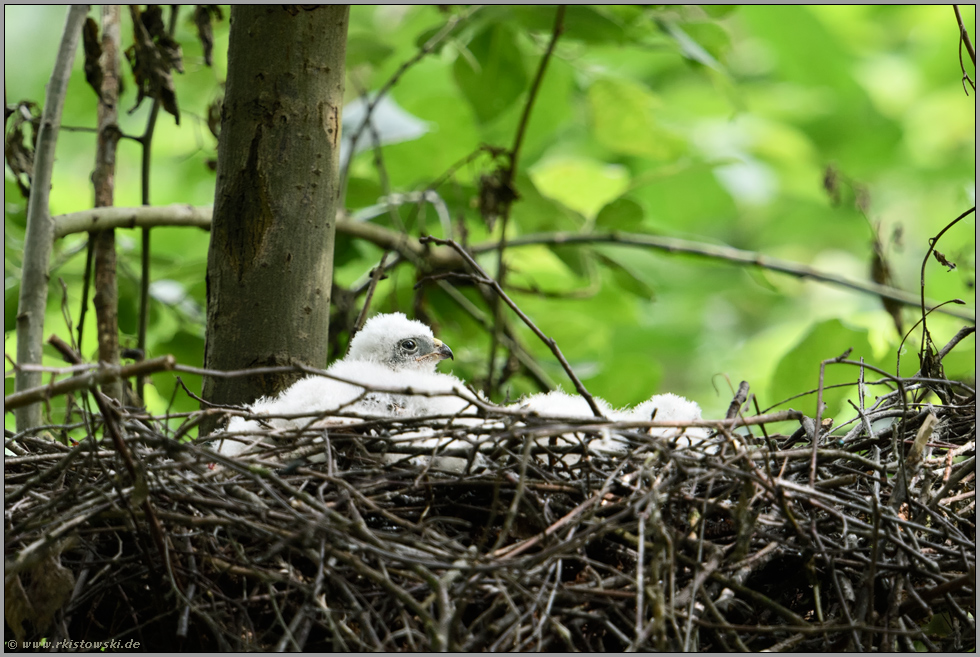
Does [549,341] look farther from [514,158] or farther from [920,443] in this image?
[514,158]

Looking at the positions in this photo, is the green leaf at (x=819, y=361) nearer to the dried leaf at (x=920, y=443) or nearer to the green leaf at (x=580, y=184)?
the dried leaf at (x=920, y=443)

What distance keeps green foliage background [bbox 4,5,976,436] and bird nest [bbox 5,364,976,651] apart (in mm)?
644

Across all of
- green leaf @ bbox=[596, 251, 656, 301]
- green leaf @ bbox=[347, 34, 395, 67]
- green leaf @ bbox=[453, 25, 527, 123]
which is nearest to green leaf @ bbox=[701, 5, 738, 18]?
green leaf @ bbox=[453, 25, 527, 123]

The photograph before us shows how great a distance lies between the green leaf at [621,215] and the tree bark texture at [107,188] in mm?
1980

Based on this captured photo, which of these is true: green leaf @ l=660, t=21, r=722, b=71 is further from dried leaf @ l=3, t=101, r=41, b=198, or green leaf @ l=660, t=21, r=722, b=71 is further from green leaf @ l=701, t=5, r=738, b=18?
dried leaf @ l=3, t=101, r=41, b=198

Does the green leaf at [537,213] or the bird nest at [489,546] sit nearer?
the bird nest at [489,546]

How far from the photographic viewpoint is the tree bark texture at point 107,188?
304 centimetres

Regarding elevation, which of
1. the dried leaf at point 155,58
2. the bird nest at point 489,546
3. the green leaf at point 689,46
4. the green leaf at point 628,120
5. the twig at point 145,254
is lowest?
the bird nest at point 489,546

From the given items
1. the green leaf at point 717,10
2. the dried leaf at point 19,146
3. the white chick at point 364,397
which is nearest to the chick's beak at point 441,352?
the white chick at point 364,397

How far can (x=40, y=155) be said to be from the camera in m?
2.75

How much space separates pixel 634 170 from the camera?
21.4ft

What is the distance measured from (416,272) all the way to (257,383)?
4.69ft

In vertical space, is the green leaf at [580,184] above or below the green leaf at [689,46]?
below

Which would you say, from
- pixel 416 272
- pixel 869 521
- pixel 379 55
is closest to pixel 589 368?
pixel 416 272
